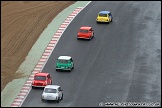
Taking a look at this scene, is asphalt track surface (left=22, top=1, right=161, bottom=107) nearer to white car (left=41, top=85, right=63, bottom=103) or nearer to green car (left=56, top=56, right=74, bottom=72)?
white car (left=41, top=85, right=63, bottom=103)

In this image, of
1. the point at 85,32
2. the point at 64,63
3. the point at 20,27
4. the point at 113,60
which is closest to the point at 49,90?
the point at 64,63

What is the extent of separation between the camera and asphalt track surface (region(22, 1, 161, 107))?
76.0 meters

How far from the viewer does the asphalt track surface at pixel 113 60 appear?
7600cm

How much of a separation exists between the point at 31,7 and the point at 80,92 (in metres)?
36.4

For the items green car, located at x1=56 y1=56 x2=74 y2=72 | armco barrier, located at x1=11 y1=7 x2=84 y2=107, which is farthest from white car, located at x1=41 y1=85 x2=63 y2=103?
green car, located at x1=56 y1=56 x2=74 y2=72

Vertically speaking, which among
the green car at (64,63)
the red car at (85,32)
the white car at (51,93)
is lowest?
the white car at (51,93)

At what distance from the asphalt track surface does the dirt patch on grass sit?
4626 mm

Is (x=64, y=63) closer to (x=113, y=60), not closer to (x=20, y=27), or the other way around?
(x=113, y=60)

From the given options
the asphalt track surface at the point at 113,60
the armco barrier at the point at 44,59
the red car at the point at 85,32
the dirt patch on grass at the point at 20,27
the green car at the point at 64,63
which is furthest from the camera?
the red car at the point at 85,32

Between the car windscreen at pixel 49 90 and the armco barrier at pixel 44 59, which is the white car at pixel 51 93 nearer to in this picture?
the car windscreen at pixel 49 90

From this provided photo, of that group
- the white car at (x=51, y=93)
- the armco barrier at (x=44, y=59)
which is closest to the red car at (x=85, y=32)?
the armco barrier at (x=44, y=59)

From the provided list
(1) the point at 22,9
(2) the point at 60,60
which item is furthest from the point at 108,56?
(1) the point at 22,9

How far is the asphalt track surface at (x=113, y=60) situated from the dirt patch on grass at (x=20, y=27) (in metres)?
4.63

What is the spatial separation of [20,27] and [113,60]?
65.3ft
